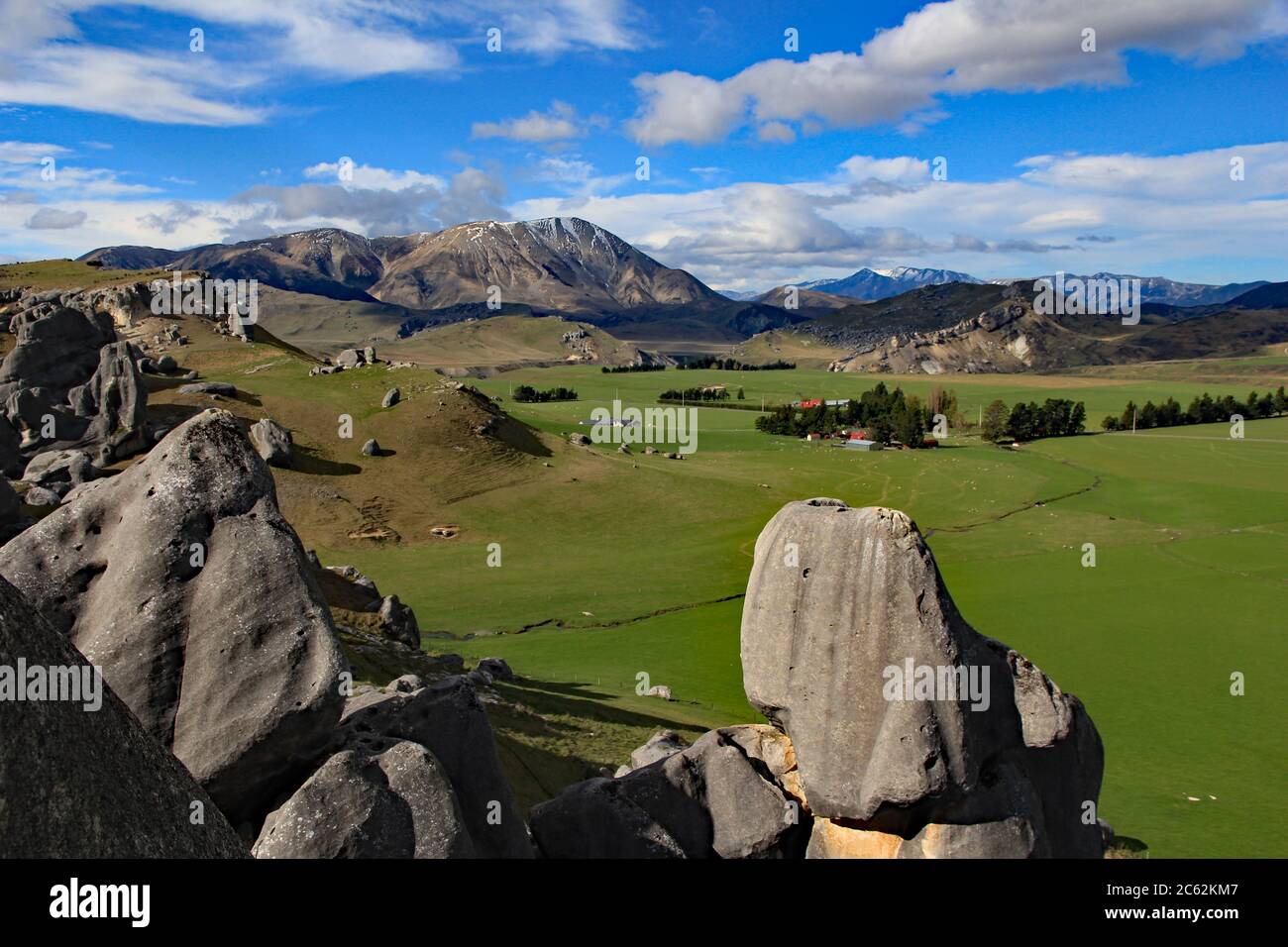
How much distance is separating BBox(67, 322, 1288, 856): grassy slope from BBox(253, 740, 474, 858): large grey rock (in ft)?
30.8

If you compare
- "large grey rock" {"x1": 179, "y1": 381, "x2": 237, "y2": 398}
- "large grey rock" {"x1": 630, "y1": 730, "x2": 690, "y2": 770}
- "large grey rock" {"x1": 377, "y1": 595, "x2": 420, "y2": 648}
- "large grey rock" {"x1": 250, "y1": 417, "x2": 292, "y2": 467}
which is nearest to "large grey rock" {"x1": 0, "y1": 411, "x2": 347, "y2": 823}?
"large grey rock" {"x1": 630, "y1": 730, "x2": 690, "y2": 770}

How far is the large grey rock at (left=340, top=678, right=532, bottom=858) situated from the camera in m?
14.0

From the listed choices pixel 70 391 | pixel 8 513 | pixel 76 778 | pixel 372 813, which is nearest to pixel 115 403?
pixel 70 391

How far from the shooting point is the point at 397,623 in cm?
4006

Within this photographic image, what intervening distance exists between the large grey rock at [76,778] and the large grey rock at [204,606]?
19.2 ft

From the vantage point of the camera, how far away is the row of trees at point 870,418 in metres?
149

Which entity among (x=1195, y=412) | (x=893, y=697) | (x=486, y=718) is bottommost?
(x=893, y=697)

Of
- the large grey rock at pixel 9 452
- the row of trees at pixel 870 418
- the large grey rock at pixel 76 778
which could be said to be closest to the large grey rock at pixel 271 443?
the large grey rock at pixel 9 452

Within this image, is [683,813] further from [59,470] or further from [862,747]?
[59,470]

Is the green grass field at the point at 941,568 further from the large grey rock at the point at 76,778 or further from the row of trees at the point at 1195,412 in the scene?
the row of trees at the point at 1195,412

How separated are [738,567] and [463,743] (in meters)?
58.4

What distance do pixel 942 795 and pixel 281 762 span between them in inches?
443

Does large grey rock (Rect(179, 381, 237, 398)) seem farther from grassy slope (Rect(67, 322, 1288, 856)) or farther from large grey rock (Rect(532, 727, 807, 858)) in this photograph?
large grey rock (Rect(532, 727, 807, 858))

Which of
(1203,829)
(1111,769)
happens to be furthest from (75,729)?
(1111,769)
